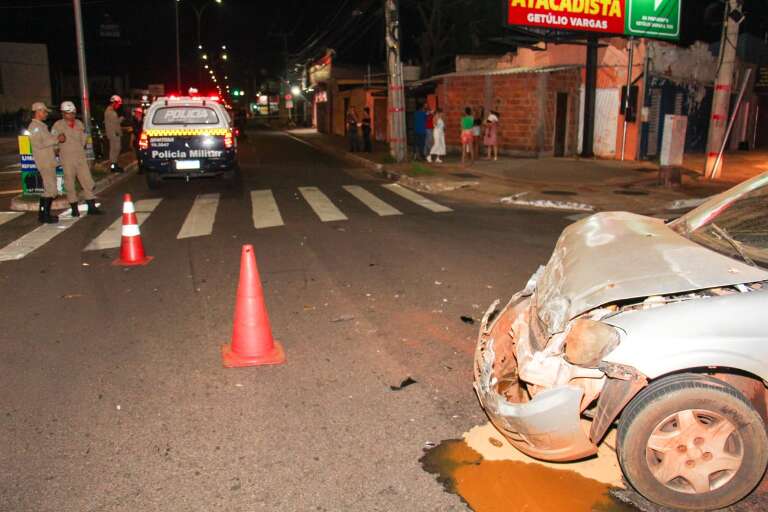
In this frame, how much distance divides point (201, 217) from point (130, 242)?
3381mm

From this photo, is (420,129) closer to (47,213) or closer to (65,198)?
(65,198)

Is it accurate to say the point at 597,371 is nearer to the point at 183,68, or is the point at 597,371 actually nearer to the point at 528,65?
the point at 528,65

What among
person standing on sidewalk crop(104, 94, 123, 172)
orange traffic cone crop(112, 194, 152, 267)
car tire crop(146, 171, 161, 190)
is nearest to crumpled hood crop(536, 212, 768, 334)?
orange traffic cone crop(112, 194, 152, 267)

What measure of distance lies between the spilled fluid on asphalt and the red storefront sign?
16.8m

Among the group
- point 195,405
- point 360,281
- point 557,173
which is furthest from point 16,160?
point 195,405

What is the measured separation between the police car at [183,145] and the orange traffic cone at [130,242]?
6.09 metres

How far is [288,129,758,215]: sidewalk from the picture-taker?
13.5 m

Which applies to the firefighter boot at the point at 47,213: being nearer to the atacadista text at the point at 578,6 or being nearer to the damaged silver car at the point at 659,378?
the damaged silver car at the point at 659,378

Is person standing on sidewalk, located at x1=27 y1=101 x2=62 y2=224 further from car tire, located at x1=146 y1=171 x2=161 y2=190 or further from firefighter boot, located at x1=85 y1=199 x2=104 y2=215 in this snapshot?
car tire, located at x1=146 y1=171 x2=161 y2=190

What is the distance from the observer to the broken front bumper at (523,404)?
309cm

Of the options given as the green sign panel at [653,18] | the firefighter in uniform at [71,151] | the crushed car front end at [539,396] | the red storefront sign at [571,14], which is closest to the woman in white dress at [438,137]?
the red storefront sign at [571,14]

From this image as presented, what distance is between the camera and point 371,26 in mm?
47375

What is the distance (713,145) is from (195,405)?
1579 cm

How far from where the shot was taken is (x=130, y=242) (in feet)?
26.2
